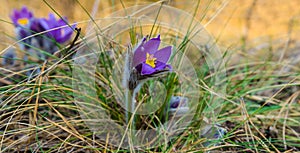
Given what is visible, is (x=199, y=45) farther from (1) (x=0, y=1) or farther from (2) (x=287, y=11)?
(2) (x=287, y=11)

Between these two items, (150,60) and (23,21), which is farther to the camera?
(23,21)

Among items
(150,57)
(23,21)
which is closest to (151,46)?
(150,57)

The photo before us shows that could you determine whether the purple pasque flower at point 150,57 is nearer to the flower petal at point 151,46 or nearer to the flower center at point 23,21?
the flower petal at point 151,46

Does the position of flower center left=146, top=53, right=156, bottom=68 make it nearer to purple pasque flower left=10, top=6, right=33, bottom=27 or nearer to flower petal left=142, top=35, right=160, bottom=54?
flower petal left=142, top=35, right=160, bottom=54

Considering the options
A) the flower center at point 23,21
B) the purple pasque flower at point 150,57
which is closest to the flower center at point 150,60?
the purple pasque flower at point 150,57

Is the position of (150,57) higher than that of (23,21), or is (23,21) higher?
(23,21)

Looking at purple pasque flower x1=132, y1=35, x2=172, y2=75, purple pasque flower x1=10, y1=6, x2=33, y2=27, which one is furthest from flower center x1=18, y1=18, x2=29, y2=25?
purple pasque flower x1=132, y1=35, x2=172, y2=75

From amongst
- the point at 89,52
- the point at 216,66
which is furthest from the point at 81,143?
the point at 216,66

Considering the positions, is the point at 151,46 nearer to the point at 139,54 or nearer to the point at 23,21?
the point at 139,54

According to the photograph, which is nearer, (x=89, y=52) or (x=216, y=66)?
(x=89, y=52)
